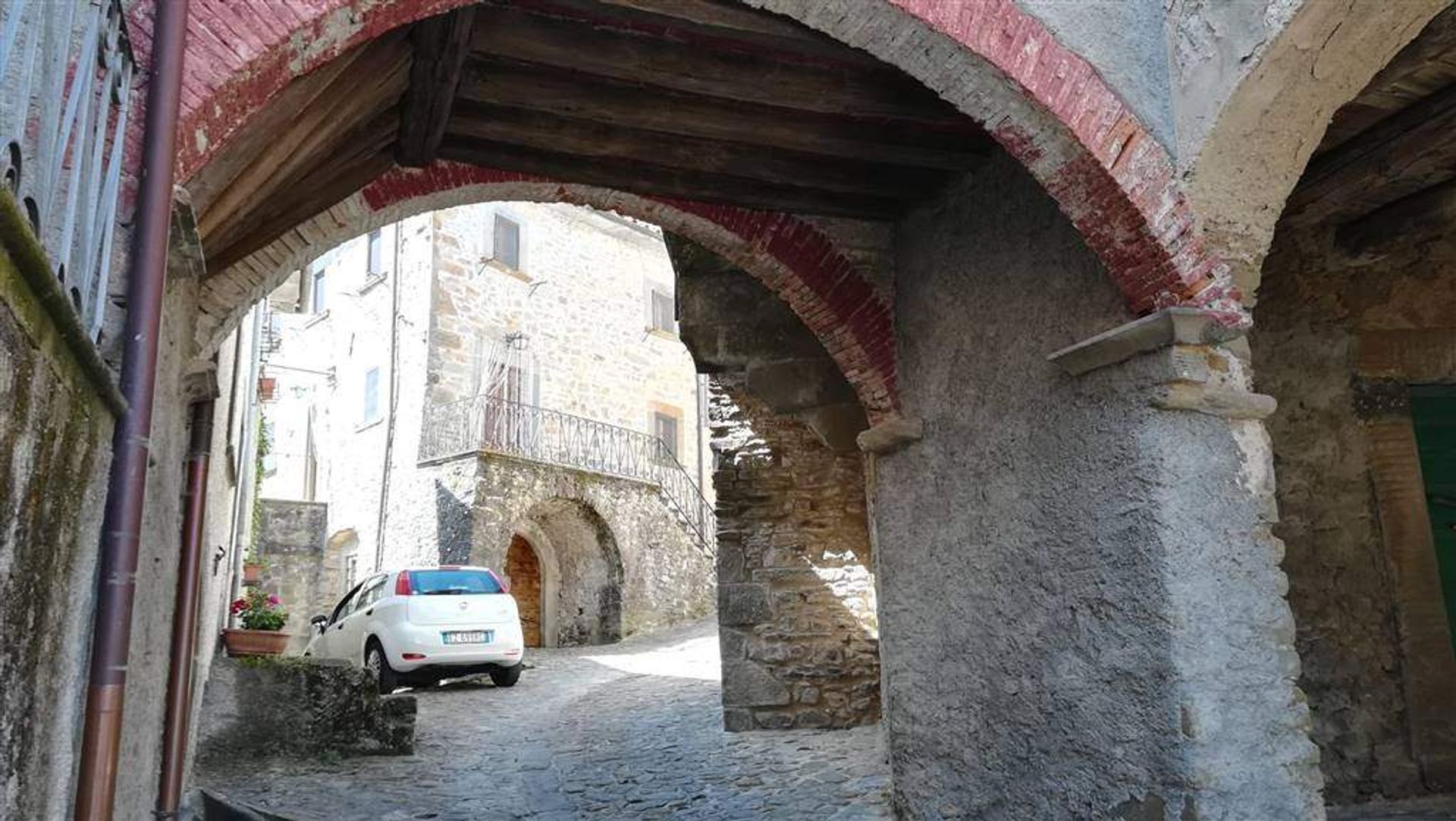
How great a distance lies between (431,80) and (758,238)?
6.03 feet

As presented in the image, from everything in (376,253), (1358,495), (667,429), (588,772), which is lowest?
(588,772)

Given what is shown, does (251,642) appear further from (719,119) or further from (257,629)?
(719,119)

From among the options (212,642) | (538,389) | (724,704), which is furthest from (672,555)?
(212,642)

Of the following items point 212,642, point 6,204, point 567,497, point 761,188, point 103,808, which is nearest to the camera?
point 6,204

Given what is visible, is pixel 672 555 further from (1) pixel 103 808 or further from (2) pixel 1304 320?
(1) pixel 103 808

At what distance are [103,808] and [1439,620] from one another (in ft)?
18.2

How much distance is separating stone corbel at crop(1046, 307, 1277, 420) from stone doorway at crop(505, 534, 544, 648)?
51.7 ft

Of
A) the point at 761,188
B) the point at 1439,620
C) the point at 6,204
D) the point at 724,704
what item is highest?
the point at 761,188

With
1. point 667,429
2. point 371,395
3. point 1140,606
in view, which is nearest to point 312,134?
point 1140,606

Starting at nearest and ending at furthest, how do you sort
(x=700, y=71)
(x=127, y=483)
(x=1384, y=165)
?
1. (x=127, y=483)
2. (x=700, y=71)
3. (x=1384, y=165)

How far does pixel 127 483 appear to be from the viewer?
1982 mm

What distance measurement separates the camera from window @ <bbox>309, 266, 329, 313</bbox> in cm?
2123

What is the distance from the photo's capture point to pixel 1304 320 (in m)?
5.31

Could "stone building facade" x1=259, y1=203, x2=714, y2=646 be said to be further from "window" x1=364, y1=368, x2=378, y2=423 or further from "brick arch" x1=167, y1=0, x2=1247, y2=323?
"brick arch" x1=167, y1=0, x2=1247, y2=323
